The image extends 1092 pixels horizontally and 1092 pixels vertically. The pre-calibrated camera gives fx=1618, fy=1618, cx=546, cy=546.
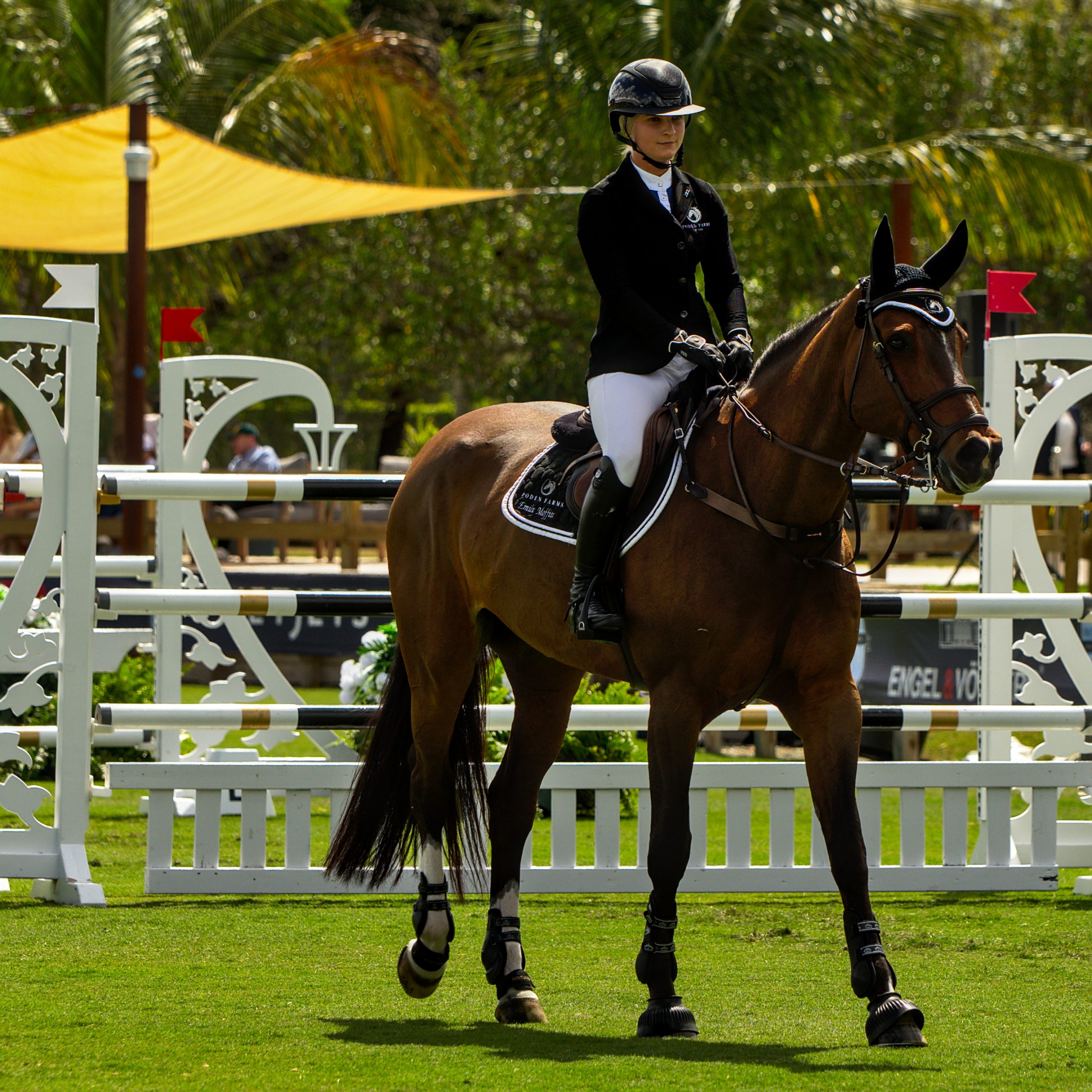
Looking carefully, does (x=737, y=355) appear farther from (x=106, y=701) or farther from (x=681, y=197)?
(x=106, y=701)

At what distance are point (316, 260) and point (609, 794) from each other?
59.5 ft

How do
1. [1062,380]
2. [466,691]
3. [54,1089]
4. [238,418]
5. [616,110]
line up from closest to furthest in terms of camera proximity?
[54,1089] < [616,110] < [466,691] < [1062,380] < [238,418]

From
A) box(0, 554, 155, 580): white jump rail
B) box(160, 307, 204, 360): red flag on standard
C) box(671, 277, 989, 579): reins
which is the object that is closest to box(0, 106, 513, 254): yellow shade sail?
box(160, 307, 204, 360): red flag on standard

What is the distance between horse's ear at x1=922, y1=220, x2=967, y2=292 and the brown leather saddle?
66 centimetres

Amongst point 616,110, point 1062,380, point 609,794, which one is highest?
point 616,110

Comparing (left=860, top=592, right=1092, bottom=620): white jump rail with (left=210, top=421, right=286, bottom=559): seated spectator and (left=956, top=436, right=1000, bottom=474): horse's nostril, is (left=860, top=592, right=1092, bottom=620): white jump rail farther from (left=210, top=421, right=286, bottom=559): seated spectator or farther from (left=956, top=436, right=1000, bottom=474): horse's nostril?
(left=210, top=421, right=286, bottom=559): seated spectator

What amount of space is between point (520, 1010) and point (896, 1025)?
0.97 metres

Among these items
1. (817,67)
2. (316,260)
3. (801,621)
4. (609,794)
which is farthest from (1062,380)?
(316,260)

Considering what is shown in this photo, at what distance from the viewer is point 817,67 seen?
1591 cm

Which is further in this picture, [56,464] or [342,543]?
[342,543]

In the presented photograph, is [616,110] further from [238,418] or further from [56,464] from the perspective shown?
[238,418]

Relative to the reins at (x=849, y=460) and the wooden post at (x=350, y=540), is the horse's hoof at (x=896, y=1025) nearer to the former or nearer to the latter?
the reins at (x=849, y=460)

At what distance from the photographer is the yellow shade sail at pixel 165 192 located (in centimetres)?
1212

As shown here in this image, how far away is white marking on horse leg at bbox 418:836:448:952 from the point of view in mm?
4391
